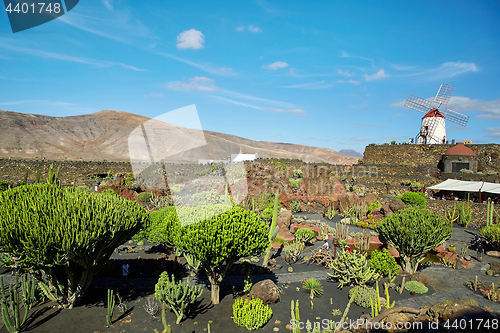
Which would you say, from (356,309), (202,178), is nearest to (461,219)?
(356,309)

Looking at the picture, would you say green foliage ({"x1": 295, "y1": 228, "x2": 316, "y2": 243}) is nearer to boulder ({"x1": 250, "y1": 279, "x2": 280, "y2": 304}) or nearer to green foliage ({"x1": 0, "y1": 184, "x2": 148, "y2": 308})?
boulder ({"x1": 250, "y1": 279, "x2": 280, "y2": 304})

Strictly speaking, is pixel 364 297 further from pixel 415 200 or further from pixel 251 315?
pixel 415 200

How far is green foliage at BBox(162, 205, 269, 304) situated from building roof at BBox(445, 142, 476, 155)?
31605mm

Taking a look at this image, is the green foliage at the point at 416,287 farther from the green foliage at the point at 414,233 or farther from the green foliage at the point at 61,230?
the green foliage at the point at 61,230

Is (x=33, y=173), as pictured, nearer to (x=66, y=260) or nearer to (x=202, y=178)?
(x=202, y=178)

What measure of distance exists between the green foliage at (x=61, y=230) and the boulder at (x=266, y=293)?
15.3 ft

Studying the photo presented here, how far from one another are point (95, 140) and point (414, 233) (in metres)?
100

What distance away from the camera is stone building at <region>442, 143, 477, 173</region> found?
29891 mm

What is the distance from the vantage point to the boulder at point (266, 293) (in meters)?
9.38

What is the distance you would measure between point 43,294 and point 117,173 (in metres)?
29.2

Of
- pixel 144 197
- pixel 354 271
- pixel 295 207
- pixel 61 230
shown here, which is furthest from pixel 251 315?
pixel 144 197

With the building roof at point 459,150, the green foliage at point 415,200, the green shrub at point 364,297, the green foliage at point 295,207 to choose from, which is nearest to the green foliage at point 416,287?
the green shrub at point 364,297

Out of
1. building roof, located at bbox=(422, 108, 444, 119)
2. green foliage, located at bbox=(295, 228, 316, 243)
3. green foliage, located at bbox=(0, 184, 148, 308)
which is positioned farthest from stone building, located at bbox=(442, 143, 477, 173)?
green foliage, located at bbox=(0, 184, 148, 308)

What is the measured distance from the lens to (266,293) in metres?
9.41
